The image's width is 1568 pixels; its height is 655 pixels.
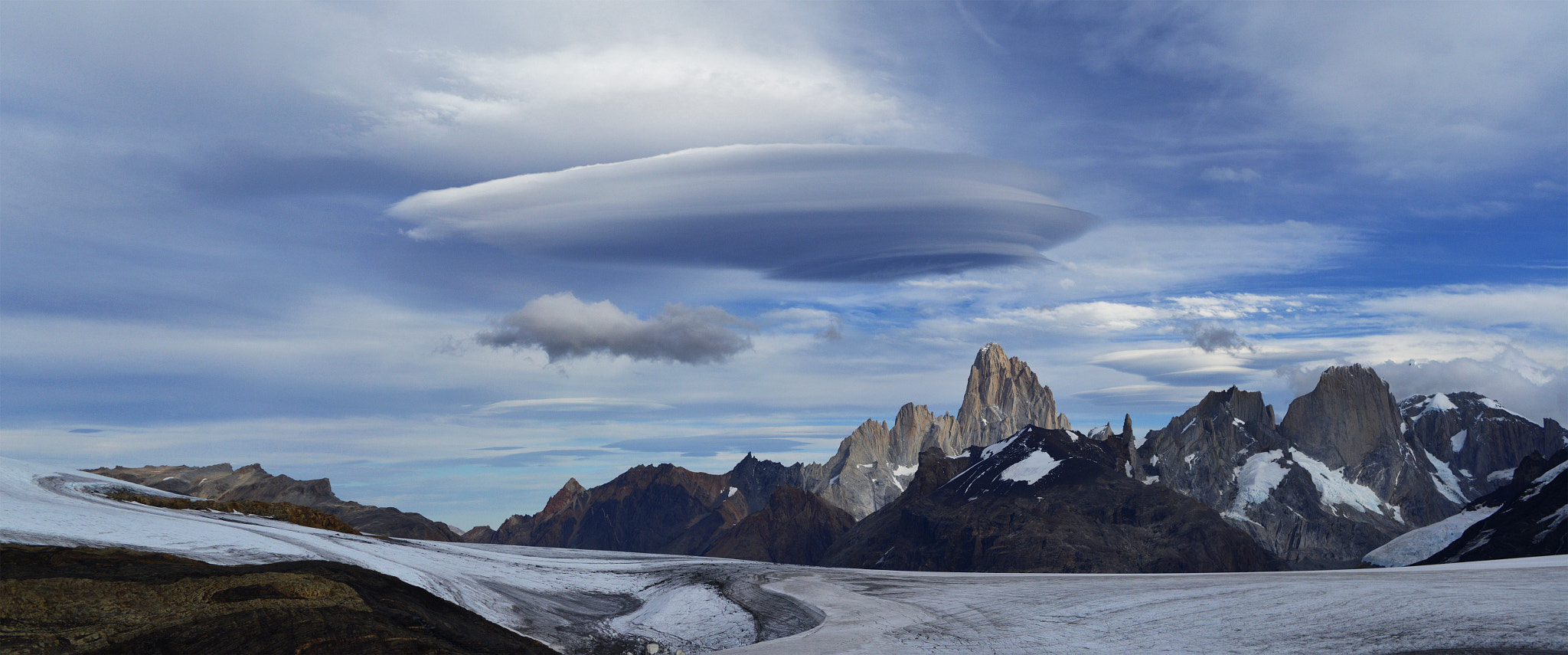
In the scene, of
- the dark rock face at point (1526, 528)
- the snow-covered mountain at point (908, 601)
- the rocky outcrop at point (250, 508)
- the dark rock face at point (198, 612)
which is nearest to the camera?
the dark rock face at point (198, 612)

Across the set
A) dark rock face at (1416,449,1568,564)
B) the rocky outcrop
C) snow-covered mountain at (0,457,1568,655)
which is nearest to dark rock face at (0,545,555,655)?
snow-covered mountain at (0,457,1568,655)

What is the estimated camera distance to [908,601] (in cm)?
5384

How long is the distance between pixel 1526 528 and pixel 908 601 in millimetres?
160460

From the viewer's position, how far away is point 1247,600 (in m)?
42.2

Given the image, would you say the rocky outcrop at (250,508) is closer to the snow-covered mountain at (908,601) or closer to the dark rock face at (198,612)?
the snow-covered mountain at (908,601)

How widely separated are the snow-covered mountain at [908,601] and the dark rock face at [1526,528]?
118 m

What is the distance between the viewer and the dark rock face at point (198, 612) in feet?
86.1

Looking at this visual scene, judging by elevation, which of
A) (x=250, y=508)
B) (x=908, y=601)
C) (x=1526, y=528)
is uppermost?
(x=250, y=508)

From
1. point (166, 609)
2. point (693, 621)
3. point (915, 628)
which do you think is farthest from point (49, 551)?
point (915, 628)

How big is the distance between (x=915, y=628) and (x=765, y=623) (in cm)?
1051

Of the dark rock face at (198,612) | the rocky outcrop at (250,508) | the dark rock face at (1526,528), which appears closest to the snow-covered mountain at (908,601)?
the rocky outcrop at (250,508)

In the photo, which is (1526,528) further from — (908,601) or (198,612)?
(198,612)

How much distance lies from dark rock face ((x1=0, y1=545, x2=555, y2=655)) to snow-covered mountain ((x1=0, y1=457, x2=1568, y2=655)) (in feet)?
34.3

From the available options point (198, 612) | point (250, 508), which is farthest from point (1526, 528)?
point (198, 612)
